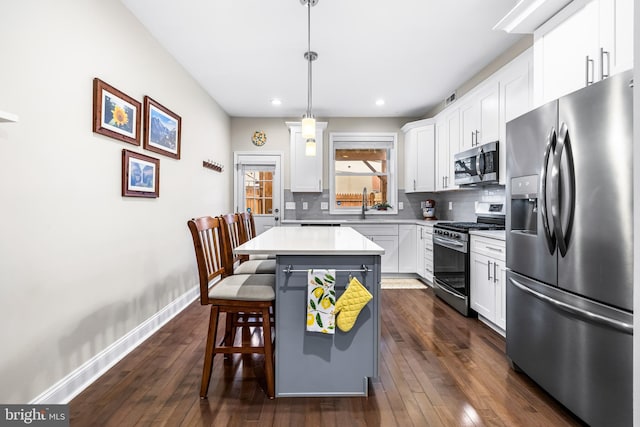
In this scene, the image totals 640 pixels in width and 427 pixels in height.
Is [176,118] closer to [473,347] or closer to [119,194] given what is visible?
[119,194]

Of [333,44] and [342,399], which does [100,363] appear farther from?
[333,44]

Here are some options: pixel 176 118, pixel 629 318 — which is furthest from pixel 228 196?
pixel 629 318

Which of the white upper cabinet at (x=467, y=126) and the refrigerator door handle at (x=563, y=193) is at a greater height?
the white upper cabinet at (x=467, y=126)

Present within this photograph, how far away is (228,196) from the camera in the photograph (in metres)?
5.49

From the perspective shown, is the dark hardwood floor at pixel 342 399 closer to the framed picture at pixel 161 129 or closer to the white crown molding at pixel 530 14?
the framed picture at pixel 161 129

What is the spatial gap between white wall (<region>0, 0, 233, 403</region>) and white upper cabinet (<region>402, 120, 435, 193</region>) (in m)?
3.52

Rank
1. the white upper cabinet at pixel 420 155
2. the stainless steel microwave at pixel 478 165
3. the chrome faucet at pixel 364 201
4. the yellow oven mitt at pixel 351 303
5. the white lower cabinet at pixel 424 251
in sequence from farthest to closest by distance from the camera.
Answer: the chrome faucet at pixel 364 201 → the white upper cabinet at pixel 420 155 → the white lower cabinet at pixel 424 251 → the stainless steel microwave at pixel 478 165 → the yellow oven mitt at pixel 351 303

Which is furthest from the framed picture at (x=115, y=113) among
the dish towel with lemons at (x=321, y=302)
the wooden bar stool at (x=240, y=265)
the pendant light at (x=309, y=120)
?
the dish towel with lemons at (x=321, y=302)

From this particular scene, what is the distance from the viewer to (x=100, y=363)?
2160 mm

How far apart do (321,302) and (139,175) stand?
6.18 feet

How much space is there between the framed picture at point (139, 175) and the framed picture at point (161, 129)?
145 mm

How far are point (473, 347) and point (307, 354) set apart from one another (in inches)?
57.8

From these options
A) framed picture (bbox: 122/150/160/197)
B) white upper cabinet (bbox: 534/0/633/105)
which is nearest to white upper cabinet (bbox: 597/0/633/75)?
white upper cabinet (bbox: 534/0/633/105)

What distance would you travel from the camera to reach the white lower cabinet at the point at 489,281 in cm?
274
